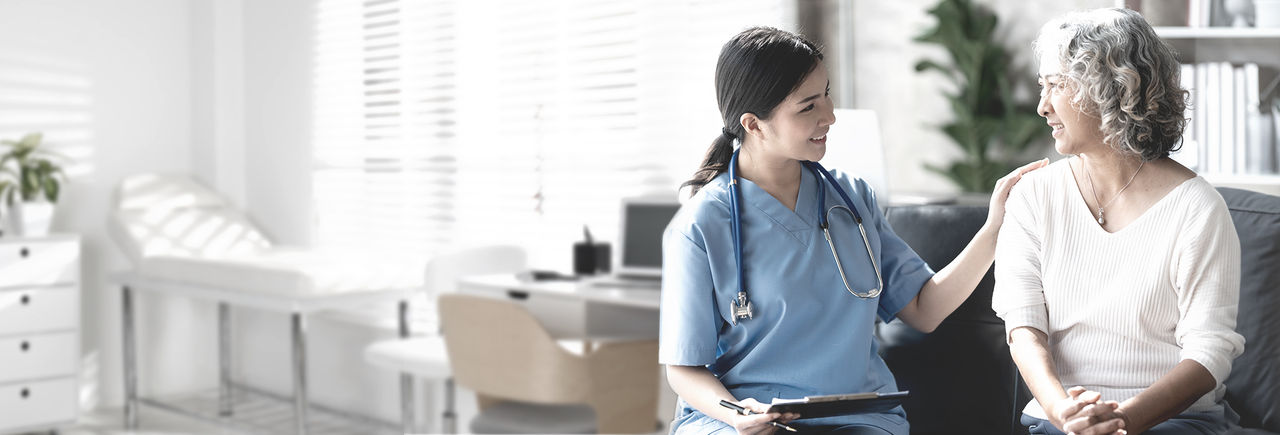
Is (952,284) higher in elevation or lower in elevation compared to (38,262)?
higher

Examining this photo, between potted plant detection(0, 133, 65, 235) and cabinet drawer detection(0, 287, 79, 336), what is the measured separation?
26cm

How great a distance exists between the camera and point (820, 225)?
1.60 meters

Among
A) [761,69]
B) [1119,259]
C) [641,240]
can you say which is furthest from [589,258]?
[1119,259]

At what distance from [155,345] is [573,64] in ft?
9.23

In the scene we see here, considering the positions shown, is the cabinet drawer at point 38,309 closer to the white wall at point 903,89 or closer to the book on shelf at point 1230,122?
the white wall at point 903,89

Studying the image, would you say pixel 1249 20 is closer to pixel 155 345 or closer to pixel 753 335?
pixel 753 335

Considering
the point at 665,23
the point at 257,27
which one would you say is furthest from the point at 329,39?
the point at 665,23

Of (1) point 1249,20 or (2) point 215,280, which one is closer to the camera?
(1) point 1249,20

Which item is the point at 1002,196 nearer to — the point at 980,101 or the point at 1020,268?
the point at 1020,268

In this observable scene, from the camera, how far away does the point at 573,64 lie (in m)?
3.68

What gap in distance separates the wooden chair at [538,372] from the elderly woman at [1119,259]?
1.48m

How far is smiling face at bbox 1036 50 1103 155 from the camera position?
1.42 m

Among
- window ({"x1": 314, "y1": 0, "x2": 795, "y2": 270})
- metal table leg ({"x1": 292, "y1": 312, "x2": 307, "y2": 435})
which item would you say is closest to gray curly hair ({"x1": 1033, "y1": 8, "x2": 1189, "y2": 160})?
window ({"x1": 314, "y1": 0, "x2": 795, "y2": 270})

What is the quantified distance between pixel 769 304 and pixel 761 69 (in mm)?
343
